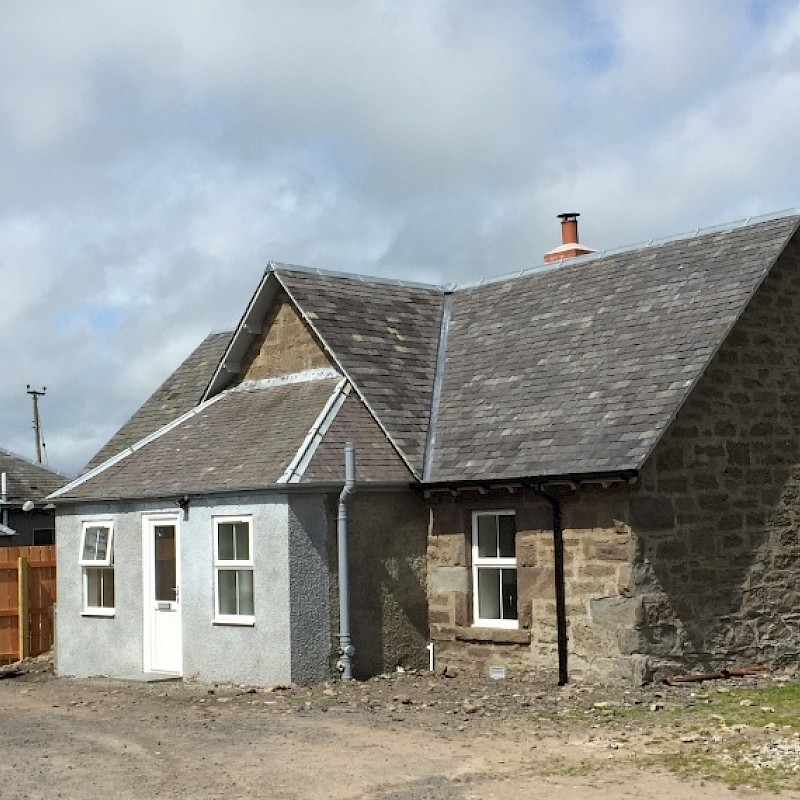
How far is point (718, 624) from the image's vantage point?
1683 centimetres

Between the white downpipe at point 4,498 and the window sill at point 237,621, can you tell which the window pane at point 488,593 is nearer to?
the window sill at point 237,621

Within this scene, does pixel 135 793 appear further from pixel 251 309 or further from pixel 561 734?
pixel 251 309

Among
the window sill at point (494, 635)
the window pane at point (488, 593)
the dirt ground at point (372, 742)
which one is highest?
the window pane at point (488, 593)

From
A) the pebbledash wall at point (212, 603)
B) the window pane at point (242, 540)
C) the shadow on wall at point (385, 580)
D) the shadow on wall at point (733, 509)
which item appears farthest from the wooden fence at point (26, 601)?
the shadow on wall at point (733, 509)

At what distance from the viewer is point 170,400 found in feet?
83.3

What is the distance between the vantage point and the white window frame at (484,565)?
17.5 metres

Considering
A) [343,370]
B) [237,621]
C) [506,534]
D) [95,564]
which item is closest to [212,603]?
[237,621]

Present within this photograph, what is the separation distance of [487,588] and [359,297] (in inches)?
226

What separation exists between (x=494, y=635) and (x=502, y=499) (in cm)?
179

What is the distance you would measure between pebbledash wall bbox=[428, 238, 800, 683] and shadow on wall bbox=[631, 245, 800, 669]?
0.02 m

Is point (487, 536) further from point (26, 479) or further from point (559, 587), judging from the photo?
point (26, 479)

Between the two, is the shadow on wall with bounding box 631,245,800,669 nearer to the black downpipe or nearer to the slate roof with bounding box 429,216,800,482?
the slate roof with bounding box 429,216,800,482

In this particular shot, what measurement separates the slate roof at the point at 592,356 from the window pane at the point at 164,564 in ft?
13.2

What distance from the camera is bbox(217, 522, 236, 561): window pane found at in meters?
17.9
